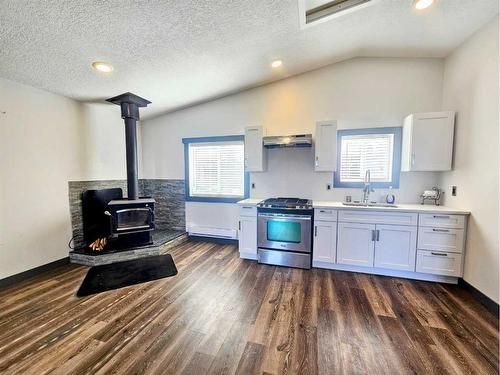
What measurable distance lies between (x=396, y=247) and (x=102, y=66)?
14.3 feet

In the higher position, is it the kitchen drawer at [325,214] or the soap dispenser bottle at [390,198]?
the soap dispenser bottle at [390,198]

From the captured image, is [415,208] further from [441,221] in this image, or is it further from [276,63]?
[276,63]

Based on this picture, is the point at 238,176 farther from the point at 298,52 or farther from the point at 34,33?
the point at 34,33

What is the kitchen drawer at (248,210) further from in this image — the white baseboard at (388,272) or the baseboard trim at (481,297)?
the baseboard trim at (481,297)

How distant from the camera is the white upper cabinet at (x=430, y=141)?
288 cm

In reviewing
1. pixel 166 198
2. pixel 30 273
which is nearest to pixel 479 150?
pixel 166 198

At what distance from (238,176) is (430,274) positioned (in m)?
3.22

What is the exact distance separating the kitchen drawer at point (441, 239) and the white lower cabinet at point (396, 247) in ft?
0.28

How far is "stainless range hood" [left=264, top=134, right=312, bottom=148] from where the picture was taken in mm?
3293

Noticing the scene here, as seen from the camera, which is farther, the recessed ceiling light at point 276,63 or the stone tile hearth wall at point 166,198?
the stone tile hearth wall at point 166,198

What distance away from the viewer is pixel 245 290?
2602mm

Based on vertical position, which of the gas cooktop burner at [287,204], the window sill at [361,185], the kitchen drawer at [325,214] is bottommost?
the kitchen drawer at [325,214]

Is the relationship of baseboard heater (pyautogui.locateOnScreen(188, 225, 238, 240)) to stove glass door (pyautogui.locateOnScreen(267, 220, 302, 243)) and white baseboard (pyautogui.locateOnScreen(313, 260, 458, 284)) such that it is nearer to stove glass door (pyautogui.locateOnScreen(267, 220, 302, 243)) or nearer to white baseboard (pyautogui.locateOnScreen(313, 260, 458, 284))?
stove glass door (pyautogui.locateOnScreen(267, 220, 302, 243))

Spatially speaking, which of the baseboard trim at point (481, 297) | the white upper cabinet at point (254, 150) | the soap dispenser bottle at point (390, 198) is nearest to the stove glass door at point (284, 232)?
the white upper cabinet at point (254, 150)
